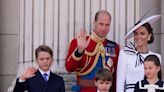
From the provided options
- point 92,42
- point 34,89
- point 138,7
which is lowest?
point 34,89

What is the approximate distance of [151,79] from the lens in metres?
4.80

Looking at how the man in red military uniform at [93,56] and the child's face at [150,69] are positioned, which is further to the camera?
the man in red military uniform at [93,56]

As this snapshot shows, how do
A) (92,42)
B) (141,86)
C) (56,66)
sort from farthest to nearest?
(56,66) → (92,42) → (141,86)

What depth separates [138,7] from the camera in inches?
245

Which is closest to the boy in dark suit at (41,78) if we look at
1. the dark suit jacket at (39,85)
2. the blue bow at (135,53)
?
the dark suit jacket at (39,85)

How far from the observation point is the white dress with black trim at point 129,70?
16.5 ft

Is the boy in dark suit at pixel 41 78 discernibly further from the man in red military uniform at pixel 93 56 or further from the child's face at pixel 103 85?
the child's face at pixel 103 85

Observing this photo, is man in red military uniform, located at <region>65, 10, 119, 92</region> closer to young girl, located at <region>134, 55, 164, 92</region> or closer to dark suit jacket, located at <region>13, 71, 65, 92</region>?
dark suit jacket, located at <region>13, 71, 65, 92</region>

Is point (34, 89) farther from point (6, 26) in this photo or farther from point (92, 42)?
point (6, 26)

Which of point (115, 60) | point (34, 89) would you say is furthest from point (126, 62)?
point (34, 89)

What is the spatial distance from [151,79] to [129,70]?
313 millimetres

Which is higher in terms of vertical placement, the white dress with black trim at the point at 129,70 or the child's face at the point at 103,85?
the white dress with black trim at the point at 129,70

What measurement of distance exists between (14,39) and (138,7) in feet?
4.88

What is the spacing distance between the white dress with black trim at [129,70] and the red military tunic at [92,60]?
0.64ft
